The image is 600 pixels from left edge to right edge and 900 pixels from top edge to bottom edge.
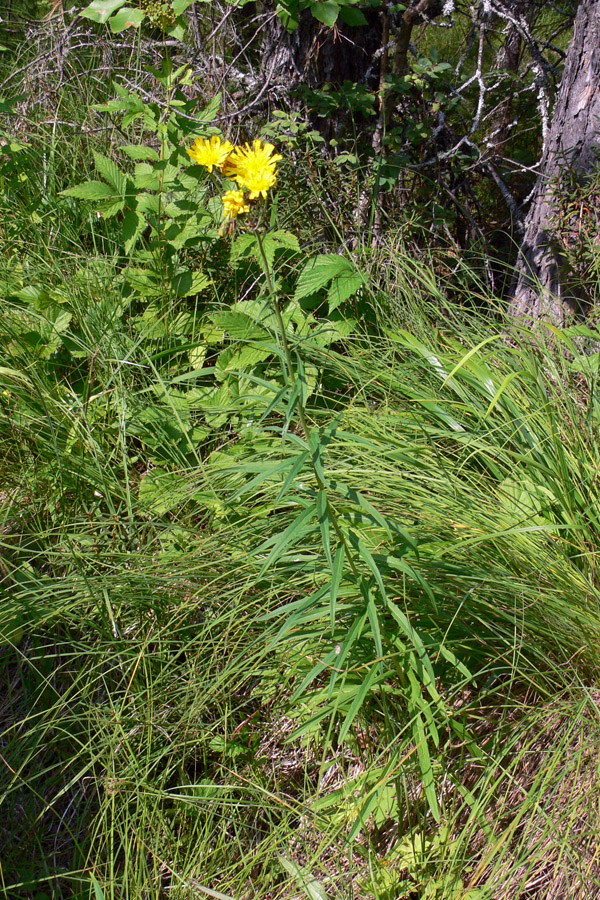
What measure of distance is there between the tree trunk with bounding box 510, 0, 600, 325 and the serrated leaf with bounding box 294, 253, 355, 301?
605mm

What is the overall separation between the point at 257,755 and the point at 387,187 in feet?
6.63

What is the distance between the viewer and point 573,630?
1.46m

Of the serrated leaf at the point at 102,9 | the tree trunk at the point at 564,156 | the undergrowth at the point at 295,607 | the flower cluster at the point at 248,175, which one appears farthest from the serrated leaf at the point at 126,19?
the tree trunk at the point at 564,156

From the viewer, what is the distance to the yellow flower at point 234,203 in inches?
42.6

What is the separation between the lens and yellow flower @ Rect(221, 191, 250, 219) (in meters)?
1.08

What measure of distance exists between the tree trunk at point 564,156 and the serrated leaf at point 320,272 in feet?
1.99

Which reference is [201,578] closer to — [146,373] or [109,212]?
[146,373]

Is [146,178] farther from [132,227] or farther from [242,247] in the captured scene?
[242,247]

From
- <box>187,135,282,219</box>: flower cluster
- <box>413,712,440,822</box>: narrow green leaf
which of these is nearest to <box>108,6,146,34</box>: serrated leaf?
<box>187,135,282,219</box>: flower cluster

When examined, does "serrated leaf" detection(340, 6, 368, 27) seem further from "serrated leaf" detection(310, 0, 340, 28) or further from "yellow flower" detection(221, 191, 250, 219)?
"yellow flower" detection(221, 191, 250, 219)

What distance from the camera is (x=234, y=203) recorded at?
1.10 m

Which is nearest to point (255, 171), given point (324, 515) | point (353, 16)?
point (324, 515)

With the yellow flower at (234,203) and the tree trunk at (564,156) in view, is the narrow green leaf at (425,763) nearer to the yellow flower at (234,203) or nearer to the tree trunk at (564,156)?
the yellow flower at (234,203)

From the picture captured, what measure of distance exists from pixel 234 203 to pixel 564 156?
5.94ft
